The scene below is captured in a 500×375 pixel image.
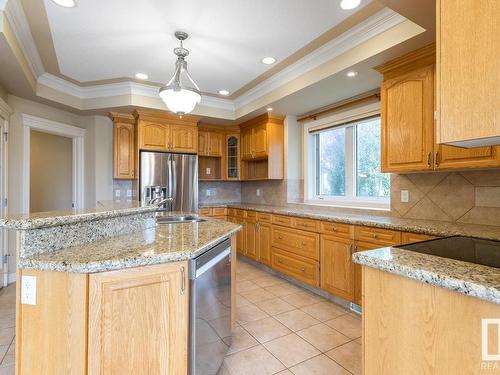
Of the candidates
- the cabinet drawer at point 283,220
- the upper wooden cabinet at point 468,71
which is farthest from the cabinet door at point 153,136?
the upper wooden cabinet at point 468,71

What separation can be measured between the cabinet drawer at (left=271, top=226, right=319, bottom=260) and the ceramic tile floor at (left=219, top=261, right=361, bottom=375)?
47 centimetres

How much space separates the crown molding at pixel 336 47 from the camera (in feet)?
→ 7.21

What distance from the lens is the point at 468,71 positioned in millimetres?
861

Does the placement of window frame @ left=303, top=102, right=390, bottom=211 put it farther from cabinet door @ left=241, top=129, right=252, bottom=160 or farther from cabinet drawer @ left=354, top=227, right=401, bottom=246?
cabinet door @ left=241, top=129, right=252, bottom=160

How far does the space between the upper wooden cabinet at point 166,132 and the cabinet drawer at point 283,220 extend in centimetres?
190

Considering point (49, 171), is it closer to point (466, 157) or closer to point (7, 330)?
point (7, 330)

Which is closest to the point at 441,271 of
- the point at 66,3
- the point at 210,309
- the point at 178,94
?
the point at 210,309

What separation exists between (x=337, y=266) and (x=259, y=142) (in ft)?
8.05

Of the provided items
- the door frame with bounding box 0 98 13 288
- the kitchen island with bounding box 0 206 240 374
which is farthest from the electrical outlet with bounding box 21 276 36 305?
the door frame with bounding box 0 98 13 288

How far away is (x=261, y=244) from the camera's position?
3918 mm

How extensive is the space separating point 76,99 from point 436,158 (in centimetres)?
449

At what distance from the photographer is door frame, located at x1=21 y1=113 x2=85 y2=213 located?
3.55 m

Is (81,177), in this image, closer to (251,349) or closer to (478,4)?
(251,349)

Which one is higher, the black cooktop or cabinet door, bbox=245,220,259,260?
the black cooktop
